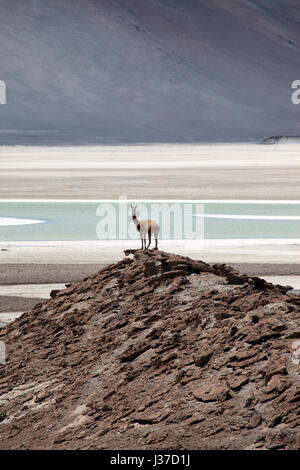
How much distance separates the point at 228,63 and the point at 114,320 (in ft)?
480

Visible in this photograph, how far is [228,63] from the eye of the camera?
152m

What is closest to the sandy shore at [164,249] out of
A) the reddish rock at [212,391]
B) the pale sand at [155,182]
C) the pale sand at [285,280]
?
the pale sand at [285,280]

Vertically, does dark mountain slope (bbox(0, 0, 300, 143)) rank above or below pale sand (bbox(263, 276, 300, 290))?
above

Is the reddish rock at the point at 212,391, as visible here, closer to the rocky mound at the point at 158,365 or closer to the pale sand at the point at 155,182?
the rocky mound at the point at 158,365

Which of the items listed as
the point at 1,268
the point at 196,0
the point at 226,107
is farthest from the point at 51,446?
the point at 196,0

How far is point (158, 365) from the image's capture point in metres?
7.02

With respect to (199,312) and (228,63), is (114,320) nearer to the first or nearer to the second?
(199,312)

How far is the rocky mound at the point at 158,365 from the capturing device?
618cm

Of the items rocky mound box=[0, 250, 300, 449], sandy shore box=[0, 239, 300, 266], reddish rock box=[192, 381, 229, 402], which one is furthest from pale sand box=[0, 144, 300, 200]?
reddish rock box=[192, 381, 229, 402]

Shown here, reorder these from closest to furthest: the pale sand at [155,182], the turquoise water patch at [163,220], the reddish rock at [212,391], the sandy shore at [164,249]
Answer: the reddish rock at [212,391], the sandy shore at [164,249], the turquoise water patch at [163,220], the pale sand at [155,182]

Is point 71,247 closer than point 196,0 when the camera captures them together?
Yes

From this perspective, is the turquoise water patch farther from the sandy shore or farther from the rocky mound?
the rocky mound

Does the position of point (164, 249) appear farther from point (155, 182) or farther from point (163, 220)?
point (155, 182)

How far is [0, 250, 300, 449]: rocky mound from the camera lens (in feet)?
20.3
